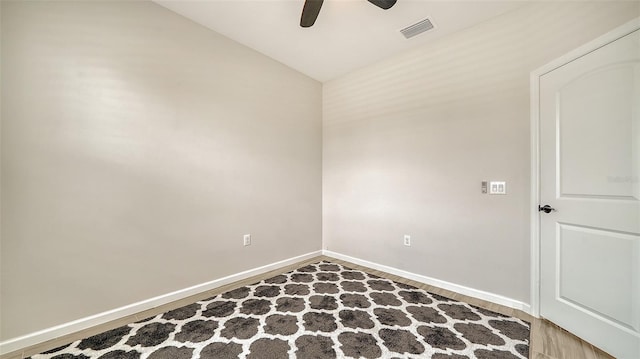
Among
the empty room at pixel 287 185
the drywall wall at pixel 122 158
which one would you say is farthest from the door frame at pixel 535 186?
the drywall wall at pixel 122 158

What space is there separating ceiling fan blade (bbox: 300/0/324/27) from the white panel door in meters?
1.87

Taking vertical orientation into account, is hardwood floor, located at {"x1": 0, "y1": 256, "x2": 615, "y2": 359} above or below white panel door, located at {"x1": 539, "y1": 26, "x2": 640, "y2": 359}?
below

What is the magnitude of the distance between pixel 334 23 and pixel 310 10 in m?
0.69

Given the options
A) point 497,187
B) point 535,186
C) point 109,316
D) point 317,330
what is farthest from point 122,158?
point 535,186

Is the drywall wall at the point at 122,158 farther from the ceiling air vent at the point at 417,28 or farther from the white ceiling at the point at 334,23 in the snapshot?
the ceiling air vent at the point at 417,28

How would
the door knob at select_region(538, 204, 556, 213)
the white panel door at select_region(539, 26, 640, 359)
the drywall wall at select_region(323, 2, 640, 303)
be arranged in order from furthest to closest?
1. the drywall wall at select_region(323, 2, 640, 303)
2. the door knob at select_region(538, 204, 556, 213)
3. the white panel door at select_region(539, 26, 640, 359)

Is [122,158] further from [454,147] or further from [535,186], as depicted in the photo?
[535,186]

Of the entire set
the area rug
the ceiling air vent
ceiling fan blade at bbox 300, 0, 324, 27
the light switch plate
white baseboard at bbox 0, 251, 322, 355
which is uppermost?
the ceiling air vent

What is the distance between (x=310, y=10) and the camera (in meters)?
1.73

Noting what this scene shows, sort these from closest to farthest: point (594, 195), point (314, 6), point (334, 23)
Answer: point (594, 195), point (314, 6), point (334, 23)

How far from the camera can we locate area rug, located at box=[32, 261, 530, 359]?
1.51 metres

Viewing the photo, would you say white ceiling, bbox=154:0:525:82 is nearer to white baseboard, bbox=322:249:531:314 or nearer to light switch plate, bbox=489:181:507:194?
light switch plate, bbox=489:181:507:194

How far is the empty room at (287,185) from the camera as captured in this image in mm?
1527

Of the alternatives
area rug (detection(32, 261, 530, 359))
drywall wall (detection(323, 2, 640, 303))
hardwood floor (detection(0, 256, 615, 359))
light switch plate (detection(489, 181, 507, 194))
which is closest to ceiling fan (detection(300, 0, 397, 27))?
drywall wall (detection(323, 2, 640, 303))
